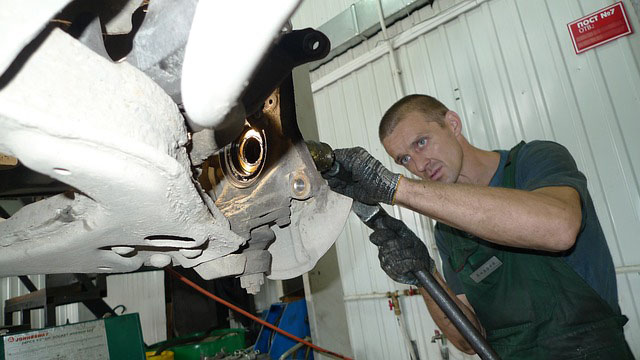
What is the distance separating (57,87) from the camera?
303mm

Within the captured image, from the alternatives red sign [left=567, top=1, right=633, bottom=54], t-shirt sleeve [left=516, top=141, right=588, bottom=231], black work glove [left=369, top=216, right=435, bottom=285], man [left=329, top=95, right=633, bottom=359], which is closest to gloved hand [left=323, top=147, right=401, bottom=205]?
man [left=329, top=95, right=633, bottom=359]

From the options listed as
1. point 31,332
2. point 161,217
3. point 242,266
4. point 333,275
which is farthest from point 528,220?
point 31,332

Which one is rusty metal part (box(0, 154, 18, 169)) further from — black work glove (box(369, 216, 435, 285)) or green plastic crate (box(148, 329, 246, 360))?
green plastic crate (box(148, 329, 246, 360))

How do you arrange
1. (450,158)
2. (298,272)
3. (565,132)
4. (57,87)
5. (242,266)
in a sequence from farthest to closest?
1. (565,132)
2. (450,158)
3. (298,272)
4. (242,266)
5. (57,87)

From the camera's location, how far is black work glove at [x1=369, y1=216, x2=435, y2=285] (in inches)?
44.9

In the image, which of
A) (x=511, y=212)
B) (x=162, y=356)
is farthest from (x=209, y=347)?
(x=511, y=212)

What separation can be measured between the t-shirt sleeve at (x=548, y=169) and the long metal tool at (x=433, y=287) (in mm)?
381

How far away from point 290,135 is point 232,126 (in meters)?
0.23

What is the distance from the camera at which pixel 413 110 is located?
1299mm

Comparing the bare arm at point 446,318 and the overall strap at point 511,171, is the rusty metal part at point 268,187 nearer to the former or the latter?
the overall strap at point 511,171

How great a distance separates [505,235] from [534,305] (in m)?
0.44

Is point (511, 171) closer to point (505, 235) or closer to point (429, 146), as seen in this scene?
point (429, 146)

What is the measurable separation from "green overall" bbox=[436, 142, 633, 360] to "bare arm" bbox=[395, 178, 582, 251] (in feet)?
1.06

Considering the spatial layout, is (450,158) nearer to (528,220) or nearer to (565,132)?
(528,220)
